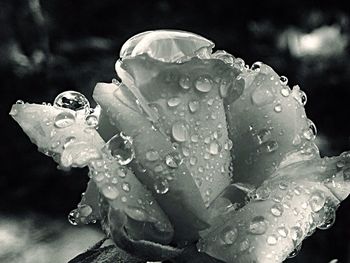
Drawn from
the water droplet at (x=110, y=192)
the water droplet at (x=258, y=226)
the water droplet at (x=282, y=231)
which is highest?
the water droplet at (x=110, y=192)

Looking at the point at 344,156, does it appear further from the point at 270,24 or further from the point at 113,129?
the point at 270,24

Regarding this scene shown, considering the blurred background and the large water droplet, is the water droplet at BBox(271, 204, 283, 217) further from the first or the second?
the blurred background

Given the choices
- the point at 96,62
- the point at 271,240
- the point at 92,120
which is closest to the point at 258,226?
the point at 271,240

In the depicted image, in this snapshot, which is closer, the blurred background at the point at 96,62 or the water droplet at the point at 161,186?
the water droplet at the point at 161,186

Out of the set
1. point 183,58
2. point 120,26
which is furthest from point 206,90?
point 120,26

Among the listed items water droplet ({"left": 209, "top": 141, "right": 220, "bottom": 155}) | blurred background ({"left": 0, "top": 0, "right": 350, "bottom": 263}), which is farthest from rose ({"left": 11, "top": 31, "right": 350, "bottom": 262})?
blurred background ({"left": 0, "top": 0, "right": 350, "bottom": 263})

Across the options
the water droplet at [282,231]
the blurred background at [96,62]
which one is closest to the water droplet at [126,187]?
the water droplet at [282,231]

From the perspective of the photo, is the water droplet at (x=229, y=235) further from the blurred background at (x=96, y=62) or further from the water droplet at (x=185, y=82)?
the blurred background at (x=96, y=62)
